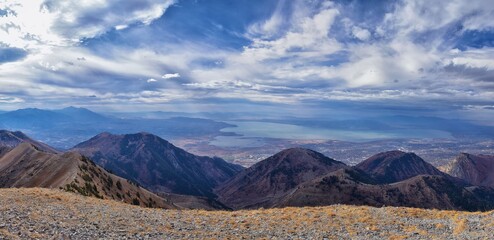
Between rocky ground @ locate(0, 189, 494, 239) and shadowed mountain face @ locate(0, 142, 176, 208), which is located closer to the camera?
rocky ground @ locate(0, 189, 494, 239)

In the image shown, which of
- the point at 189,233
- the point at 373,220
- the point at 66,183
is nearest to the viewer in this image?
the point at 189,233

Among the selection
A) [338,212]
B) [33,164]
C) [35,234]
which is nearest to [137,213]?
[35,234]

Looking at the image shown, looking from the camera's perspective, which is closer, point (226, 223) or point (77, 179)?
point (226, 223)

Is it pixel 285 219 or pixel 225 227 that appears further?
pixel 285 219

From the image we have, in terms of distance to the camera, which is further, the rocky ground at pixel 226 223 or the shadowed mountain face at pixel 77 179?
the shadowed mountain face at pixel 77 179

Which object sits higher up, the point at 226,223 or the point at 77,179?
the point at 226,223

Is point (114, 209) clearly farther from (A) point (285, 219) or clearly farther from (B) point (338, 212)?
(B) point (338, 212)

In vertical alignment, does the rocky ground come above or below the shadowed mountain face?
above

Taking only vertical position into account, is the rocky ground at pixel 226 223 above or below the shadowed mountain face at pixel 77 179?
above
